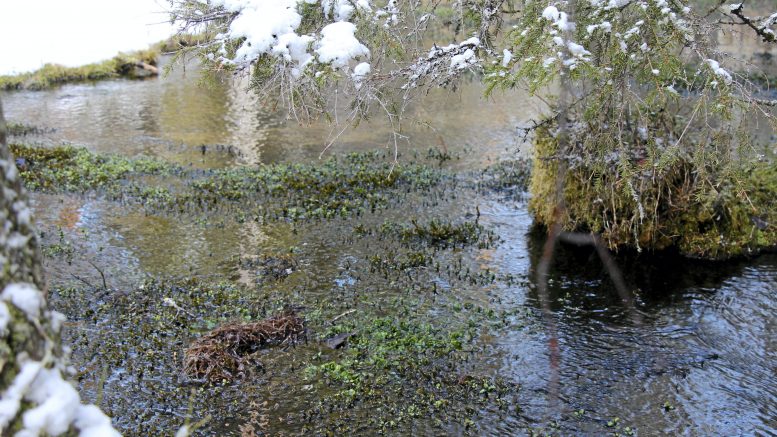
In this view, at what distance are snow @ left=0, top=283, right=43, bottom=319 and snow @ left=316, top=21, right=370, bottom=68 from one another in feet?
14.5

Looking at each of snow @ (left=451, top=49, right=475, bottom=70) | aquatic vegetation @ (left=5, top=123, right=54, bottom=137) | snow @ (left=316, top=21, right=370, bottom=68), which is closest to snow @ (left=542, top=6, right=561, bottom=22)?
snow @ (left=451, top=49, right=475, bottom=70)

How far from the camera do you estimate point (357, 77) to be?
6.61 metres

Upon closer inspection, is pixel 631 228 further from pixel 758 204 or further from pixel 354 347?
pixel 354 347

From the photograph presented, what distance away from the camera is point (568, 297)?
8898 millimetres

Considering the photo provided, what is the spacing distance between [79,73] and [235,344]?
890 inches

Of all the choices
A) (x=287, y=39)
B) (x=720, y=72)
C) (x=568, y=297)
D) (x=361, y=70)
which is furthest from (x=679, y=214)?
(x=287, y=39)

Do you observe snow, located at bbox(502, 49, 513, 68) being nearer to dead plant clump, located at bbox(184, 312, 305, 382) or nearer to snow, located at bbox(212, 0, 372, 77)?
snow, located at bbox(212, 0, 372, 77)

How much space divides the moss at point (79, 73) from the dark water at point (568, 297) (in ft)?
27.0

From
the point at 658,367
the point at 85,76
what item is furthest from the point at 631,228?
the point at 85,76

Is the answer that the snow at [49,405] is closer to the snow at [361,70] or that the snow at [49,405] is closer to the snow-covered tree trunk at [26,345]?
the snow-covered tree trunk at [26,345]

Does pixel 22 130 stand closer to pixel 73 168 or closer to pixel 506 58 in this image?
pixel 73 168

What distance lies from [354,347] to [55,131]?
45.9 ft

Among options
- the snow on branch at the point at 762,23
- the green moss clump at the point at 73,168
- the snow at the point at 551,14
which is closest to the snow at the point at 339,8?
the snow at the point at 551,14

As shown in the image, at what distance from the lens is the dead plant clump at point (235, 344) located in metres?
6.80
